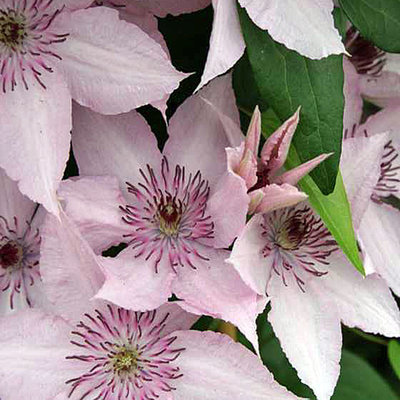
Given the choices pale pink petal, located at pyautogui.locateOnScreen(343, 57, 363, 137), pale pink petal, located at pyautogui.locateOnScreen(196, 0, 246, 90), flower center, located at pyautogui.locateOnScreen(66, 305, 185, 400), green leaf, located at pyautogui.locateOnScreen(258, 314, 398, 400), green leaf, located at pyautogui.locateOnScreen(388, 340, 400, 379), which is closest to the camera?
pale pink petal, located at pyautogui.locateOnScreen(196, 0, 246, 90)

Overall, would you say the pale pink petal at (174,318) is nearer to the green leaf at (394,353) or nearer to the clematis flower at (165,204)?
the clematis flower at (165,204)

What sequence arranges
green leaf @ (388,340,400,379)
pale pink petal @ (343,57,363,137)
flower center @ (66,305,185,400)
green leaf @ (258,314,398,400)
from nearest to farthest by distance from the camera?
flower center @ (66,305,185,400)
pale pink petal @ (343,57,363,137)
green leaf @ (388,340,400,379)
green leaf @ (258,314,398,400)

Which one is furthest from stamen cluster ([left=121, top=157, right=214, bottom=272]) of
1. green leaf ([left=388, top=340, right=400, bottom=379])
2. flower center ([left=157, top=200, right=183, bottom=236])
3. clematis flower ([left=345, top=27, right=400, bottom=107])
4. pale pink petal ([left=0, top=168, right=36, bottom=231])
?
green leaf ([left=388, top=340, right=400, bottom=379])

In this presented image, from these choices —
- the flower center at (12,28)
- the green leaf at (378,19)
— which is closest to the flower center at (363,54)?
the green leaf at (378,19)

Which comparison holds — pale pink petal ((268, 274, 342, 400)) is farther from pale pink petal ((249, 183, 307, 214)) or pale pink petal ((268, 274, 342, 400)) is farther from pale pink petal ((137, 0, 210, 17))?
pale pink petal ((137, 0, 210, 17))

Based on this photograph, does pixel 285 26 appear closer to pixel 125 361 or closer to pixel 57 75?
pixel 57 75

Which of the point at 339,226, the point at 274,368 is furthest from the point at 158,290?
the point at 274,368
